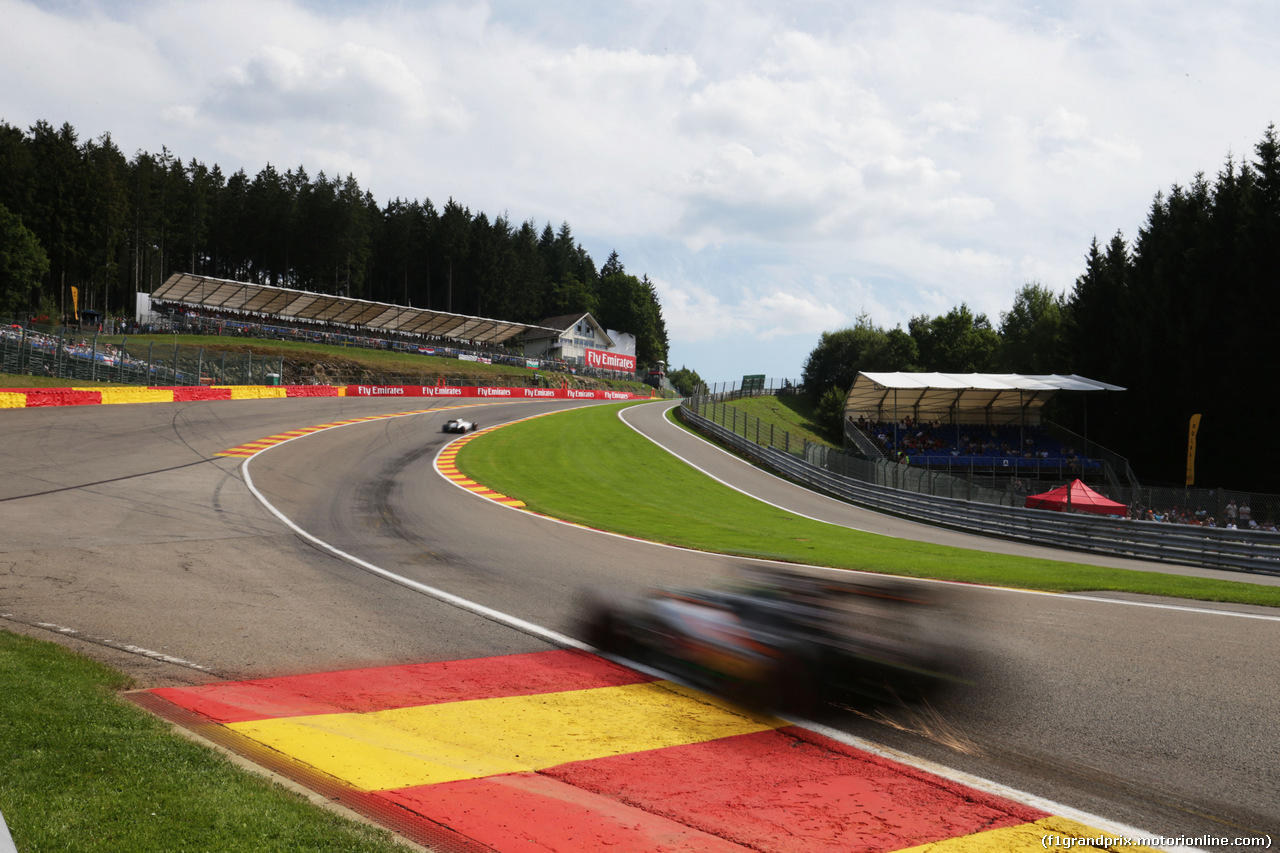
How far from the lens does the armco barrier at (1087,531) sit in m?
16.5

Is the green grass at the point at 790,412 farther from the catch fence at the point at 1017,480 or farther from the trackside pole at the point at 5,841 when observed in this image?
the trackside pole at the point at 5,841

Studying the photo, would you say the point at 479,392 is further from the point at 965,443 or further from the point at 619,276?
the point at 619,276

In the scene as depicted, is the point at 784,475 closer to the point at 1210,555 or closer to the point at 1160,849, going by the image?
the point at 1210,555

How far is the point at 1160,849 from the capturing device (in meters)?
3.50

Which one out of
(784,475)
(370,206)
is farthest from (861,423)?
(370,206)

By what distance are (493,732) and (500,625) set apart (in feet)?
9.20

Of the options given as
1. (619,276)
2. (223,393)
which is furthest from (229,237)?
(619,276)

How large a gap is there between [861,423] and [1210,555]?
31.9 meters

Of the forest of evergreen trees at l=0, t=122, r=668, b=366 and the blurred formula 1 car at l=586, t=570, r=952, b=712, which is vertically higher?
the forest of evergreen trees at l=0, t=122, r=668, b=366

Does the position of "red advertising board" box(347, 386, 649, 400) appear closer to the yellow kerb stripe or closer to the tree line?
the tree line

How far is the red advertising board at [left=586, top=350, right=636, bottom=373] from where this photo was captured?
91.2m

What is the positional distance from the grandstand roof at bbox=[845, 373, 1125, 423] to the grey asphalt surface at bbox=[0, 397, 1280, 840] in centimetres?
2693

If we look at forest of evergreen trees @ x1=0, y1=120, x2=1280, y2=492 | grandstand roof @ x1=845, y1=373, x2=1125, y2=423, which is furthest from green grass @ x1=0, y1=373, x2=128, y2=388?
grandstand roof @ x1=845, y1=373, x2=1125, y2=423

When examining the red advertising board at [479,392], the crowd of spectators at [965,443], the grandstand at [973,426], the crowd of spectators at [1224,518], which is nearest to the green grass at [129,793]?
the crowd of spectators at [1224,518]
